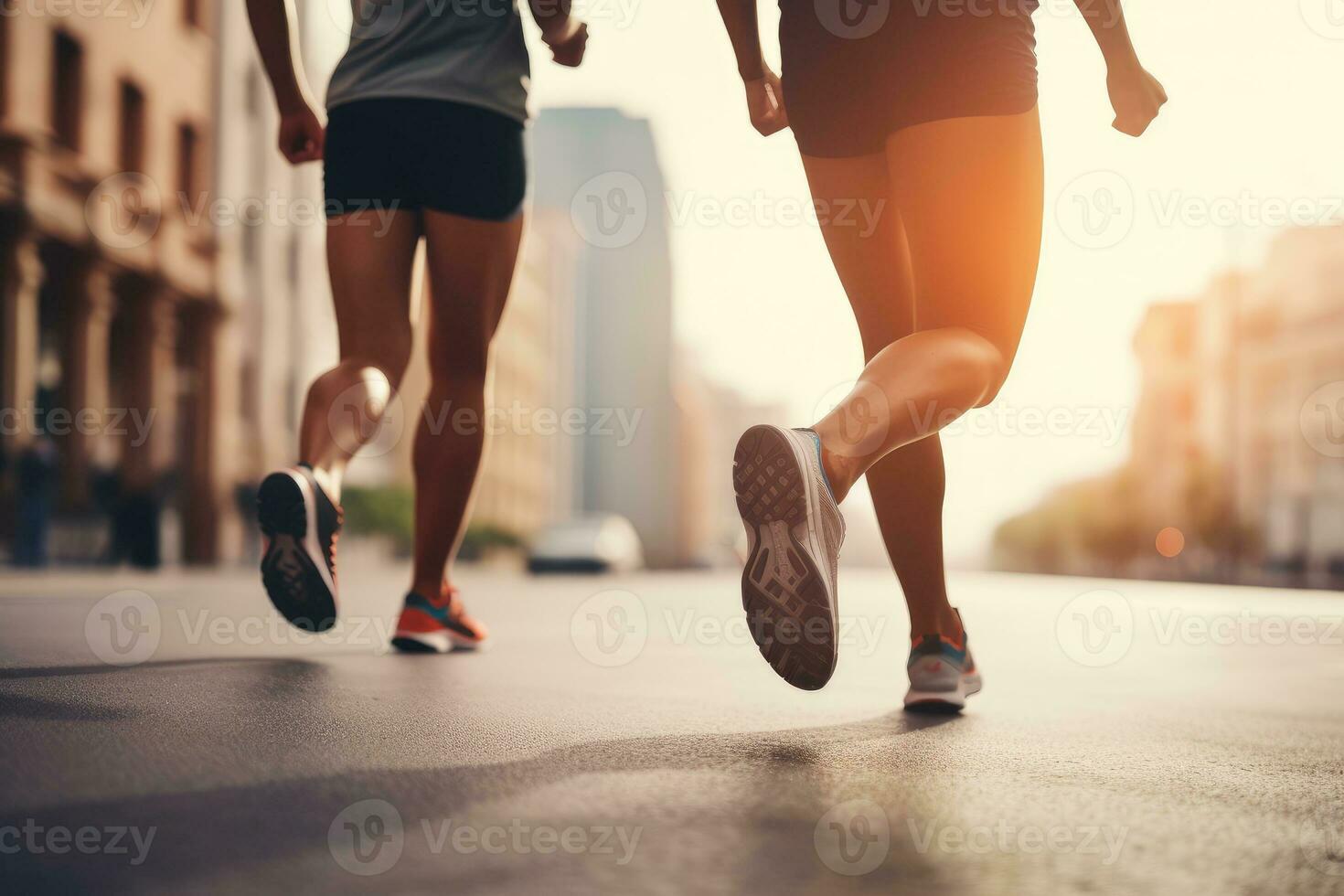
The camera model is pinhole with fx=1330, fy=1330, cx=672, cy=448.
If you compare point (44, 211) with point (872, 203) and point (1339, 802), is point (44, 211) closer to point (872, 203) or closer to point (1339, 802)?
point (872, 203)

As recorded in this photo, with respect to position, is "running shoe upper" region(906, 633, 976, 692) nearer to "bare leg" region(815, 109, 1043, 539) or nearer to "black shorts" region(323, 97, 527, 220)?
"bare leg" region(815, 109, 1043, 539)

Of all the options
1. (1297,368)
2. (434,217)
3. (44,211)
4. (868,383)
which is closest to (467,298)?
(434,217)

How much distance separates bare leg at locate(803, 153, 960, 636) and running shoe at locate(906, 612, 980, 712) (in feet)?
0.11

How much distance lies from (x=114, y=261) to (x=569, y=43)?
16.2 m

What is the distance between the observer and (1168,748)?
2285 millimetres

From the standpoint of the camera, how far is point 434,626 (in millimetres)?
3646

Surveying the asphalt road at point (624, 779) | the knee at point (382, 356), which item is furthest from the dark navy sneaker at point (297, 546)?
the knee at point (382, 356)

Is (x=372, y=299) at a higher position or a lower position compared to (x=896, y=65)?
lower

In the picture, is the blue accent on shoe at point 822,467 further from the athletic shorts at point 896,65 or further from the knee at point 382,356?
the knee at point 382,356

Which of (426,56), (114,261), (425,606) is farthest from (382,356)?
(114,261)

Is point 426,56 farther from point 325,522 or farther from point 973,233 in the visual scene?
point 973,233

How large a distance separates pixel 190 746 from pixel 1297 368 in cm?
5533

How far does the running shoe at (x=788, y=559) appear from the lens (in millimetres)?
2117

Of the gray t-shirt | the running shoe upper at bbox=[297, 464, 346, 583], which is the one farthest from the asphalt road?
the gray t-shirt
